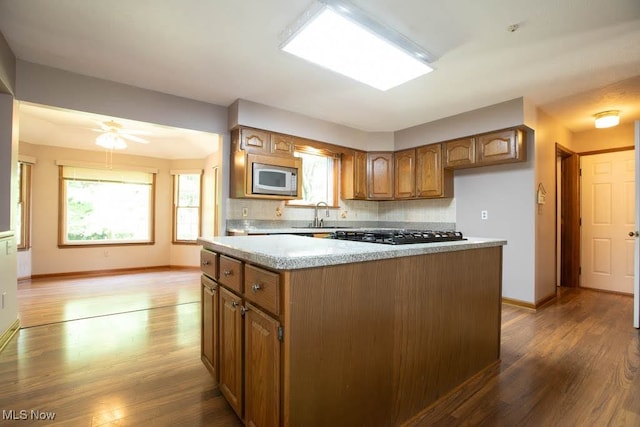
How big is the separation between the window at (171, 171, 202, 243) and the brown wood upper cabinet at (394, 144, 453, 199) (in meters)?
4.05

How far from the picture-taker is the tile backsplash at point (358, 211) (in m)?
4.10

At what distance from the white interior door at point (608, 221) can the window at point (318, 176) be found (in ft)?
12.4

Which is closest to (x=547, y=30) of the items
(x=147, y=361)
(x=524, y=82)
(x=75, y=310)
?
(x=524, y=82)

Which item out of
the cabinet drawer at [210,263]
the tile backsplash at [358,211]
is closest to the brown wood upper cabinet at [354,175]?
the tile backsplash at [358,211]

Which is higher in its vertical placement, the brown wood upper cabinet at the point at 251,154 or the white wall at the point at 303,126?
the white wall at the point at 303,126

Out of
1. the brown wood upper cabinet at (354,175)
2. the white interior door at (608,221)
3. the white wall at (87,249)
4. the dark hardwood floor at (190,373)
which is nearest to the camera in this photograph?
the dark hardwood floor at (190,373)

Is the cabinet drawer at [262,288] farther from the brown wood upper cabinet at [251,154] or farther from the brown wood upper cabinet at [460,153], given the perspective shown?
the brown wood upper cabinet at [460,153]

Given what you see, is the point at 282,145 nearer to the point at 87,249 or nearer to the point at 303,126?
the point at 303,126

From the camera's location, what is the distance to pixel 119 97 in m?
3.20

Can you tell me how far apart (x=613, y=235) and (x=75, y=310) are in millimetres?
7020

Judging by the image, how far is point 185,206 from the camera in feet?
20.8

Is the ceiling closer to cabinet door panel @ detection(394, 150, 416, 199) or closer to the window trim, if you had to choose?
the window trim

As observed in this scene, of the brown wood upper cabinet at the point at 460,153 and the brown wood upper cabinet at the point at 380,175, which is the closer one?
the brown wood upper cabinet at the point at 460,153

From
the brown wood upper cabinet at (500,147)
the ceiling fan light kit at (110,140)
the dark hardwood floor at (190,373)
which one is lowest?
the dark hardwood floor at (190,373)
